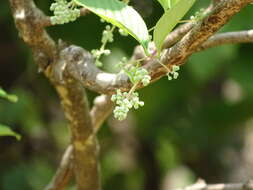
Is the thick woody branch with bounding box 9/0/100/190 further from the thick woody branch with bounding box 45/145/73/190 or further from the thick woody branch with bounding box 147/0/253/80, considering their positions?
the thick woody branch with bounding box 147/0/253/80

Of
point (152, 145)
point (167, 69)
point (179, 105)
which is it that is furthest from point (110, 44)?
point (167, 69)

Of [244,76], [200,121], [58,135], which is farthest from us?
[58,135]

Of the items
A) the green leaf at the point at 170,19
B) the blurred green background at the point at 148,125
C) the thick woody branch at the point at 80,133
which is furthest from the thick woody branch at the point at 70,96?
the blurred green background at the point at 148,125

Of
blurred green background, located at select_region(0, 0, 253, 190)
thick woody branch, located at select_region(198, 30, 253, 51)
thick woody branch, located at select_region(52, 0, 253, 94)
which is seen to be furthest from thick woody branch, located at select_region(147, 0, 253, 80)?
blurred green background, located at select_region(0, 0, 253, 190)

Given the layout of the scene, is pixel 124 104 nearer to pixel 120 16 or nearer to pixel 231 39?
pixel 120 16

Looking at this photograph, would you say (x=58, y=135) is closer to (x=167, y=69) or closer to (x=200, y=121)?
(x=200, y=121)

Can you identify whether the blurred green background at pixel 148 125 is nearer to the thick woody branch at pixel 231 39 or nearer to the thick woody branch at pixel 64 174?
the thick woody branch at pixel 64 174
